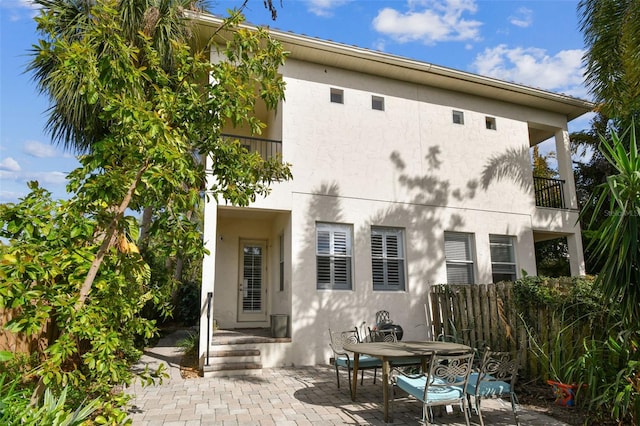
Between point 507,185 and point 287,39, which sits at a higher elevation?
point 287,39

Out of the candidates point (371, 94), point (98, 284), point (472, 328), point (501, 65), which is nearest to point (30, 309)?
point (98, 284)

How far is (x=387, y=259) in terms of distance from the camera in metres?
9.73

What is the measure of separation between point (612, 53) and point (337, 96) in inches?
234

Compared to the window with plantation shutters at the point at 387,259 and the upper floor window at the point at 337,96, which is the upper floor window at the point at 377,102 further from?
the window with plantation shutters at the point at 387,259

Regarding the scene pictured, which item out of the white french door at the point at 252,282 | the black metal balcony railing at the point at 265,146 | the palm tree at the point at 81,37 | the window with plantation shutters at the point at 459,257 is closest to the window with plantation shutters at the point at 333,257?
the black metal balcony railing at the point at 265,146

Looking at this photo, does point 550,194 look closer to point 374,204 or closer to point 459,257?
point 459,257

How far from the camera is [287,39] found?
912cm

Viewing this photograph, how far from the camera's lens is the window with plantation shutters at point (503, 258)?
1080cm

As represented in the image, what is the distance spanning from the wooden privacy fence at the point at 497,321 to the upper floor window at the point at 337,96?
17.4 feet

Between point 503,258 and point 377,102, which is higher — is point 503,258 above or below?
below

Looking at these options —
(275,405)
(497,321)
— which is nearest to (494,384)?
(497,321)

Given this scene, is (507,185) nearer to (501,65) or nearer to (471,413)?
(501,65)

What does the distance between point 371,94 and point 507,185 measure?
4843 millimetres

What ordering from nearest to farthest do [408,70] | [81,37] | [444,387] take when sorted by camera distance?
[444,387] < [81,37] < [408,70]
